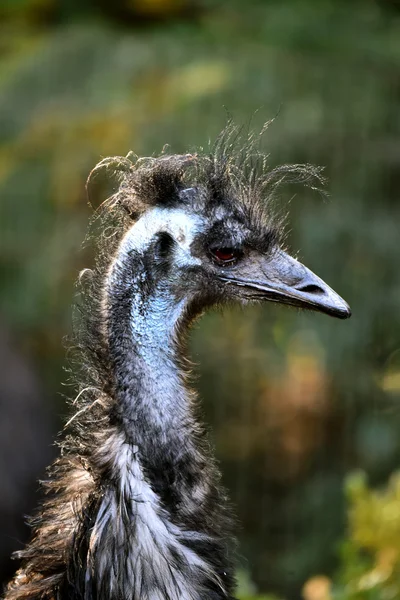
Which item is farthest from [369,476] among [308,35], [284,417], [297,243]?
[308,35]

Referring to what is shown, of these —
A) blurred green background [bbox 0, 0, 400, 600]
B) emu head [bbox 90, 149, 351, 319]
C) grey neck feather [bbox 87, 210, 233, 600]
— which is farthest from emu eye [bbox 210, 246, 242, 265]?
blurred green background [bbox 0, 0, 400, 600]

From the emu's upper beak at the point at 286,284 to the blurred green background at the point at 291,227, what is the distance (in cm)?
253

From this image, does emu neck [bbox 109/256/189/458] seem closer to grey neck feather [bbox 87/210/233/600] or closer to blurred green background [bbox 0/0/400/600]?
grey neck feather [bbox 87/210/233/600]

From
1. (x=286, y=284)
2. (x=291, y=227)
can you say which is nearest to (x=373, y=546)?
(x=286, y=284)

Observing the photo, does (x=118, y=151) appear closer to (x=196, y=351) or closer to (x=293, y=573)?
(x=196, y=351)

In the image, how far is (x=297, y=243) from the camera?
5.57m

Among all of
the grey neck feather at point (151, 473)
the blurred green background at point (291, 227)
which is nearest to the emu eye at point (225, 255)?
the grey neck feather at point (151, 473)

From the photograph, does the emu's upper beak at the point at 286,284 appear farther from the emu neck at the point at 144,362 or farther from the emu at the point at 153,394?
the emu neck at the point at 144,362

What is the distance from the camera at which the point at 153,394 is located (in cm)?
280

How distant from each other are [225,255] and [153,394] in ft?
1.52

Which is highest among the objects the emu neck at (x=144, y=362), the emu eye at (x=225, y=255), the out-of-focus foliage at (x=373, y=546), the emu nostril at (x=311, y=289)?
the emu eye at (x=225, y=255)

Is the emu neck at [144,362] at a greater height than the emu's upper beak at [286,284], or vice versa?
the emu's upper beak at [286,284]

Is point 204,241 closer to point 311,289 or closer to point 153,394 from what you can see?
point 311,289

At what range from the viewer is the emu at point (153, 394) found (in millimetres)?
2734
